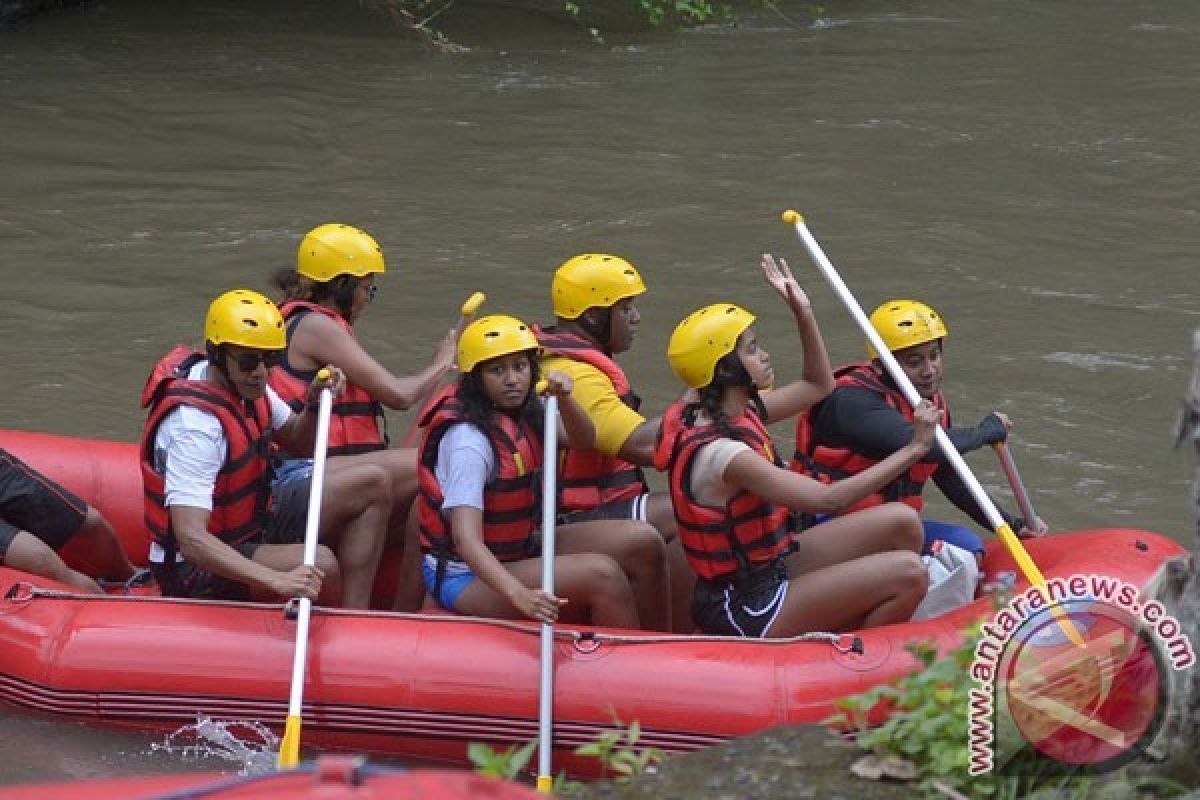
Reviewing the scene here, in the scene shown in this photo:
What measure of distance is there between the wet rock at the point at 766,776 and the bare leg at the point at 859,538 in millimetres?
1978

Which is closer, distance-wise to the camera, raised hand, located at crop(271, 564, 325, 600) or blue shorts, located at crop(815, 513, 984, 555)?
raised hand, located at crop(271, 564, 325, 600)

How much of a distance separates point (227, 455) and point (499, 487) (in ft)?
2.63

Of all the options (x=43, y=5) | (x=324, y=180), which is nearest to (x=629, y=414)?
(x=324, y=180)

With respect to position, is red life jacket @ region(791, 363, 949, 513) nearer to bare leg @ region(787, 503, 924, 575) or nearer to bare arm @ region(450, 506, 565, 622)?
bare leg @ region(787, 503, 924, 575)

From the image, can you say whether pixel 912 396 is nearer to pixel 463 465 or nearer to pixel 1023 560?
pixel 1023 560

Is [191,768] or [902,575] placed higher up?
[902,575]

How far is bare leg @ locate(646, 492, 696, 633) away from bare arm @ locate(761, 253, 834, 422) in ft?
1.44

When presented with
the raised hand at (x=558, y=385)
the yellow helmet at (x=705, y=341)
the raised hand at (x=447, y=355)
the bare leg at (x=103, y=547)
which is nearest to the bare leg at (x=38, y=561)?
the bare leg at (x=103, y=547)

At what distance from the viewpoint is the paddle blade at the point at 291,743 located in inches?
203

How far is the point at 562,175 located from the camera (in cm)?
1187

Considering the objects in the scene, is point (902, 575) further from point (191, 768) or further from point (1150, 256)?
point (1150, 256)

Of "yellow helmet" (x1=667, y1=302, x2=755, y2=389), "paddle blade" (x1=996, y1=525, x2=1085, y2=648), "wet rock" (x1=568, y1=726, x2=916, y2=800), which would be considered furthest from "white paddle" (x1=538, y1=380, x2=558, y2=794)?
"wet rock" (x1=568, y1=726, x2=916, y2=800)

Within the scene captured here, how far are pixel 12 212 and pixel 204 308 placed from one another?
1988mm

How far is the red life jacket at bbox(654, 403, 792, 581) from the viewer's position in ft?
18.1
